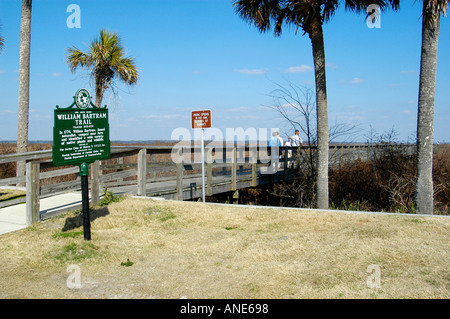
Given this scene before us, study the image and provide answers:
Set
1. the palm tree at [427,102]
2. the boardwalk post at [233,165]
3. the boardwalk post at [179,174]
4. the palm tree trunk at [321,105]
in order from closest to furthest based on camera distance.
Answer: the palm tree at [427,102], the boardwalk post at [179,174], the palm tree trunk at [321,105], the boardwalk post at [233,165]

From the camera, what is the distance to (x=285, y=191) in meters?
15.8

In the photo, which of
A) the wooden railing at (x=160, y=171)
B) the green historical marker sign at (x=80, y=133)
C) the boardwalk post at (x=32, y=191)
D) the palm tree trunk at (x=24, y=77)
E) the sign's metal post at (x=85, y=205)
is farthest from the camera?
the palm tree trunk at (x=24, y=77)

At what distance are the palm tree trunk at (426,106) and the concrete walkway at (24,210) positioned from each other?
769 centimetres

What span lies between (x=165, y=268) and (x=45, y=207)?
4268mm

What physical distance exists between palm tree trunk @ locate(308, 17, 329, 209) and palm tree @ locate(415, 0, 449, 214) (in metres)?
2.46

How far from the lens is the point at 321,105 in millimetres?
11211

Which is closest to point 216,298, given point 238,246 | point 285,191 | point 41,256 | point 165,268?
point 165,268

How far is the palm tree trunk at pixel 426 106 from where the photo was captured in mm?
9391

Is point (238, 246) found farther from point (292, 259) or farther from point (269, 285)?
point (269, 285)

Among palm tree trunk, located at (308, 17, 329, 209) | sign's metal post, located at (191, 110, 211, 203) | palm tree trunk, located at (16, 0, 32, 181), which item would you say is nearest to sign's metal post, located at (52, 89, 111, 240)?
sign's metal post, located at (191, 110, 211, 203)

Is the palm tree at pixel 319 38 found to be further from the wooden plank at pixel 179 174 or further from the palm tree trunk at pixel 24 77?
the palm tree trunk at pixel 24 77

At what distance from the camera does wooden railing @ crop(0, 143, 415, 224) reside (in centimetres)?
776

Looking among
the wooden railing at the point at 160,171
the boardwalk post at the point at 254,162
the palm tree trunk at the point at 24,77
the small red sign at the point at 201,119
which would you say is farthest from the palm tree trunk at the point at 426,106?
the palm tree trunk at the point at 24,77

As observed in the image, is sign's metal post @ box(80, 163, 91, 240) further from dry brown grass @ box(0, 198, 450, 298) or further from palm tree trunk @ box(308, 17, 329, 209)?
palm tree trunk @ box(308, 17, 329, 209)
